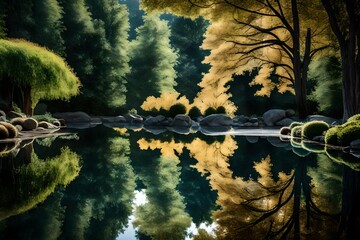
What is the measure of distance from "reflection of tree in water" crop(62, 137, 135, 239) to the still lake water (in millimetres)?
11

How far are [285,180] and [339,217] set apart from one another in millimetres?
2057

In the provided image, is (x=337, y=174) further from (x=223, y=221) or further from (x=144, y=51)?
(x=144, y=51)

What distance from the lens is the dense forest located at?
19.5 meters

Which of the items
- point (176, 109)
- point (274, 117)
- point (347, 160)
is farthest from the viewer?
point (176, 109)

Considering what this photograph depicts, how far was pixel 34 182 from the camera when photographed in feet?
17.2

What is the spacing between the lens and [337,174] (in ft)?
20.5

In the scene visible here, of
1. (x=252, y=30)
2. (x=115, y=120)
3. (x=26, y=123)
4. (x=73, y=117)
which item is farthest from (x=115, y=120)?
(x=26, y=123)

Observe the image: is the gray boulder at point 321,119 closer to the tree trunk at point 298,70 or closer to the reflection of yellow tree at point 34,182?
the tree trunk at point 298,70

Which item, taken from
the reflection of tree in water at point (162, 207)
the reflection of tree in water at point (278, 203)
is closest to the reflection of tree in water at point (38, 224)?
the reflection of tree in water at point (162, 207)

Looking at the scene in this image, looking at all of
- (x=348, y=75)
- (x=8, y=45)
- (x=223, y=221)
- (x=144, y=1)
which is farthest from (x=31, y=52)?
(x=223, y=221)

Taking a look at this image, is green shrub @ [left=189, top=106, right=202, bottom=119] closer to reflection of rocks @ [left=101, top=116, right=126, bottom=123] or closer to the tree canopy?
reflection of rocks @ [left=101, top=116, right=126, bottom=123]

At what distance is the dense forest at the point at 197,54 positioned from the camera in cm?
1947

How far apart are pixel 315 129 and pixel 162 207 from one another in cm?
1026

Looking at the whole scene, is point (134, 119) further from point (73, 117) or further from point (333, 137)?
point (333, 137)
